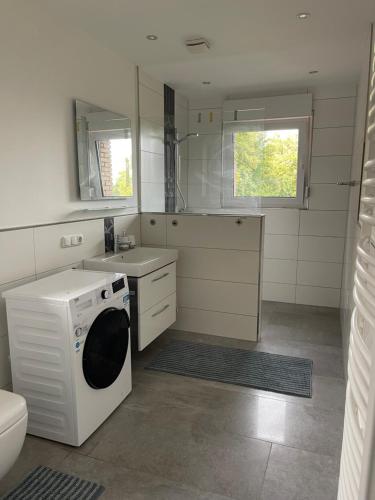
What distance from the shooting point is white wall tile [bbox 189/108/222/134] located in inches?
158

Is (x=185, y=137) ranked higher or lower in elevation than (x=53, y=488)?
higher

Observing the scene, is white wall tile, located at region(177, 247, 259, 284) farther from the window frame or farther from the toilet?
the toilet

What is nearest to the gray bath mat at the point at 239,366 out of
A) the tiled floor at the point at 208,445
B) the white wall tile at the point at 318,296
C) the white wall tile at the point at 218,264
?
the tiled floor at the point at 208,445

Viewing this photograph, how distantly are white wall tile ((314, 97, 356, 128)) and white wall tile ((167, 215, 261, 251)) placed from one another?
1.62 m

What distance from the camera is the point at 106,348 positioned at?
6.66ft

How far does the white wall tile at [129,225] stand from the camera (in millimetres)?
3070

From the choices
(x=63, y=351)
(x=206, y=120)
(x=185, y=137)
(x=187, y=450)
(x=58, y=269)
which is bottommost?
(x=187, y=450)

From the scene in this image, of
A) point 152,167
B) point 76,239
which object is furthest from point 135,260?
point 152,167

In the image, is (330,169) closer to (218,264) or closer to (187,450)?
(218,264)

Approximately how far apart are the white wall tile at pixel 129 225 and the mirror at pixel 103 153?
195mm

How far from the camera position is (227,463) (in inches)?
69.9

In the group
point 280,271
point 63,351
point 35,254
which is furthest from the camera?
point 280,271

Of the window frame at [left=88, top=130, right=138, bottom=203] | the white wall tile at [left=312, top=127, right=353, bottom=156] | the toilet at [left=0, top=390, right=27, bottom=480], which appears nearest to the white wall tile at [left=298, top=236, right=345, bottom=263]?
the white wall tile at [left=312, top=127, right=353, bottom=156]

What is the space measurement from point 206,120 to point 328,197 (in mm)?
1602
